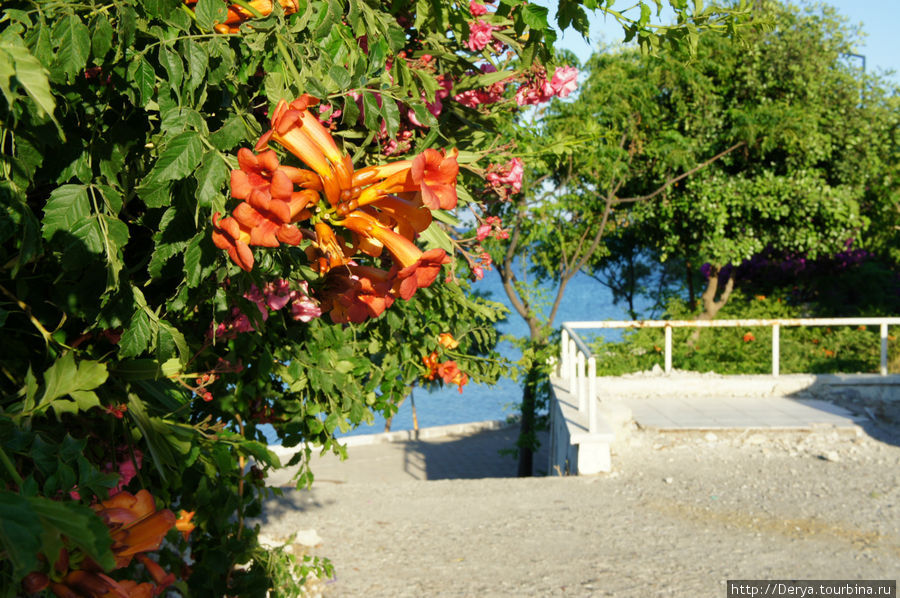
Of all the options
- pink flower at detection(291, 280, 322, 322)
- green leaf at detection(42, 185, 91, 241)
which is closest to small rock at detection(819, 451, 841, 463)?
pink flower at detection(291, 280, 322, 322)

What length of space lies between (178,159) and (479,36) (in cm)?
163

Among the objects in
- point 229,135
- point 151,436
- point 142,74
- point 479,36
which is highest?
point 479,36

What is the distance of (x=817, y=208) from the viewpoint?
11242 millimetres

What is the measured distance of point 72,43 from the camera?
120 cm

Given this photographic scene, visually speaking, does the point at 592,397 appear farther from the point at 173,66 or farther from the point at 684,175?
the point at 173,66

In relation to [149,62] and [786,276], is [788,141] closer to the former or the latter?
[786,276]

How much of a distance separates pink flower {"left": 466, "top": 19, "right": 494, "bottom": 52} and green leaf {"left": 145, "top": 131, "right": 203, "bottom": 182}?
1.52m

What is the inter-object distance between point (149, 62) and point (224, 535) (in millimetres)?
1636

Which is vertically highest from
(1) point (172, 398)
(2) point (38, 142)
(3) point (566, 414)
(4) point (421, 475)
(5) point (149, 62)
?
(5) point (149, 62)

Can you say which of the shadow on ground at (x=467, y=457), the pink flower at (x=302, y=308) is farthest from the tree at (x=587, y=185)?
the pink flower at (x=302, y=308)

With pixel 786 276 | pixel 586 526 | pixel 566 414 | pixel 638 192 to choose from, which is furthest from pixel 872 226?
pixel 586 526

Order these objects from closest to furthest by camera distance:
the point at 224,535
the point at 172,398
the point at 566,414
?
1. the point at 172,398
2. the point at 224,535
3. the point at 566,414

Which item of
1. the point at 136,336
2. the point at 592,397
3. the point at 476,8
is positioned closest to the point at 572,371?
the point at 592,397

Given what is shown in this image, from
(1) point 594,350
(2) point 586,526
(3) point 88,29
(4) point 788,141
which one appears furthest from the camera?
(1) point 594,350
